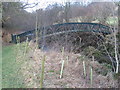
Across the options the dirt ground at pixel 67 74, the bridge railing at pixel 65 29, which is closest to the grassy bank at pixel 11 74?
the dirt ground at pixel 67 74

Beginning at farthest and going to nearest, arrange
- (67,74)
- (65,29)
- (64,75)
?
(65,29) < (67,74) < (64,75)

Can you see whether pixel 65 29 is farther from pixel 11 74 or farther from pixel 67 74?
A: pixel 11 74

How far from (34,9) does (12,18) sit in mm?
1940

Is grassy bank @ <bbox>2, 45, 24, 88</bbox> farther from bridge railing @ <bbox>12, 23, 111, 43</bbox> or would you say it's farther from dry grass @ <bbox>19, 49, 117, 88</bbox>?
bridge railing @ <bbox>12, 23, 111, 43</bbox>

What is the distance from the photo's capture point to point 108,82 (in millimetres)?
6391

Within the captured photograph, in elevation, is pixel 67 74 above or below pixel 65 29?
below

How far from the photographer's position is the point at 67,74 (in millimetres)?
6297

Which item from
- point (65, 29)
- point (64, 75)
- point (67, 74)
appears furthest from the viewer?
point (65, 29)

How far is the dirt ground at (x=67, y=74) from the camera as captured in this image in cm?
559

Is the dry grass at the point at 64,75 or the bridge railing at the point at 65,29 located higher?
the bridge railing at the point at 65,29

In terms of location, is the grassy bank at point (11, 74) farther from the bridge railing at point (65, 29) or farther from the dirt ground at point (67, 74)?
the bridge railing at point (65, 29)

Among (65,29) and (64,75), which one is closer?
(64,75)

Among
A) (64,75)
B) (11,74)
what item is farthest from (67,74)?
(11,74)

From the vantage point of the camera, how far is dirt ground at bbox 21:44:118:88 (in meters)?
5.59
